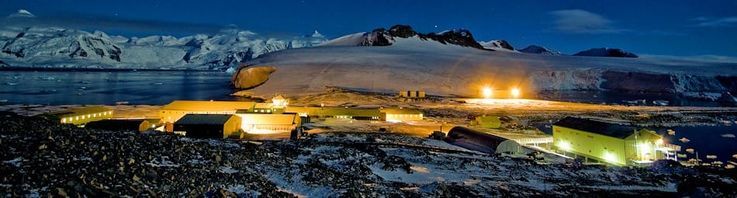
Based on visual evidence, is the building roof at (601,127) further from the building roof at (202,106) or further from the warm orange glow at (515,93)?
the warm orange glow at (515,93)

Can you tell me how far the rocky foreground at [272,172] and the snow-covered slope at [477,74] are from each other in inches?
2855

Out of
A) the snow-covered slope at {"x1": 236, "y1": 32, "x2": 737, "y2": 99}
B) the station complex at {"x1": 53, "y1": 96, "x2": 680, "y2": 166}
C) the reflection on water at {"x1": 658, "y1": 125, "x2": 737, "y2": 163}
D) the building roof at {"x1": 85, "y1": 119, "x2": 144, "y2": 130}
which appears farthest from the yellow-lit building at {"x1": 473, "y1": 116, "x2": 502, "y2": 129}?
the snow-covered slope at {"x1": 236, "y1": 32, "x2": 737, "y2": 99}

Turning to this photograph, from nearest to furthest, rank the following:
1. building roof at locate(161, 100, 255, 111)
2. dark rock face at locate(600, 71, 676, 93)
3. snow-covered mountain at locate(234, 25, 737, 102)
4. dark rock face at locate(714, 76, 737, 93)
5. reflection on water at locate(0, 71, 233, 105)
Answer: building roof at locate(161, 100, 255, 111) < reflection on water at locate(0, 71, 233, 105) < snow-covered mountain at locate(234, 25, 737, 102) < dark rock face at locate(600, 71, 676, 93) < dark rock face at locate(714, 76, 737, 93)

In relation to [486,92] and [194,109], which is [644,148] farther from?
[486,92]

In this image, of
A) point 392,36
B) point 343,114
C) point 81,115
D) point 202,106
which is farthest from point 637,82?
point 81,115

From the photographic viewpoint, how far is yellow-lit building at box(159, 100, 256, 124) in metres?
40.8

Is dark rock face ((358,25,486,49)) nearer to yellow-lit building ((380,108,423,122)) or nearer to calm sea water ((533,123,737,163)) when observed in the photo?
yellow-lit building ((380,108,423,122))

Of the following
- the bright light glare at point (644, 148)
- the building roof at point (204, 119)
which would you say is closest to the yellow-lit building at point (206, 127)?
the building roof at point (204, 119)

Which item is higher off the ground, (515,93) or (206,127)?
(515,93)

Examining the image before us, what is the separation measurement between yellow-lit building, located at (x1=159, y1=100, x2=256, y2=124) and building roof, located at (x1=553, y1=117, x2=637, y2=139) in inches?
1058

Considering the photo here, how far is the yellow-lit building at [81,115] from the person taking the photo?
34.5 metres

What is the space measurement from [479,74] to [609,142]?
83.0 metres

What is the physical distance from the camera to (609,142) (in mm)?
26953

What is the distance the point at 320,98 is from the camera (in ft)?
254
